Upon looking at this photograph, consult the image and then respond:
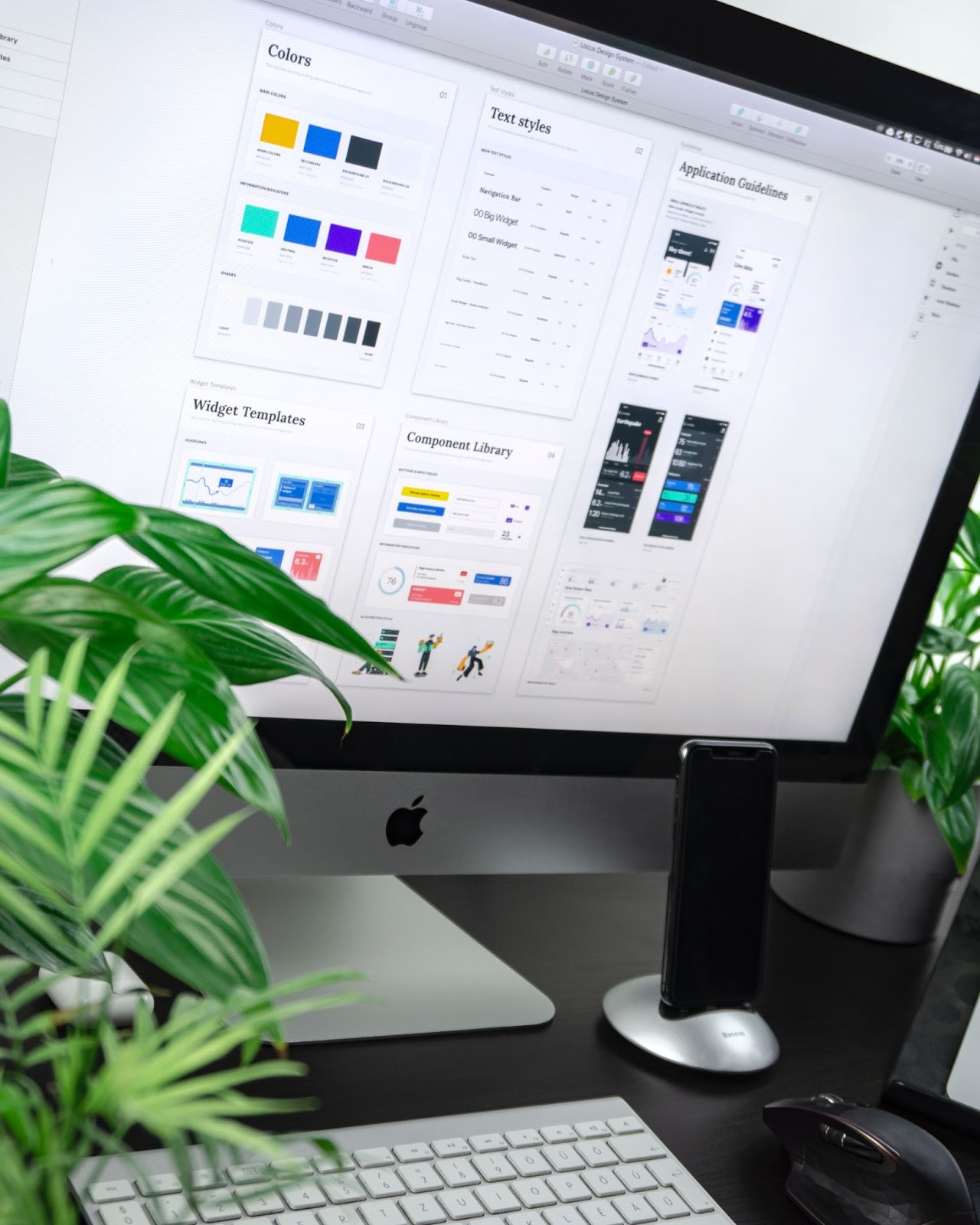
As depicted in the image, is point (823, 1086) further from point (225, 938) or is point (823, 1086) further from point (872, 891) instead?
point (225, 938)

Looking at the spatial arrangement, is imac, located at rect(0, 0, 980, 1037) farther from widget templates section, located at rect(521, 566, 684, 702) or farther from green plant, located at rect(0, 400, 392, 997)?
green plant, located at rect(0, 400, 392, 997)

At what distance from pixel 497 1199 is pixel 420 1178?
0.03m

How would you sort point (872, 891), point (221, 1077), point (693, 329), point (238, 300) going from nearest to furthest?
point (221, 1077)
point (238, 300)
point (693, 329)
point (872, 891)

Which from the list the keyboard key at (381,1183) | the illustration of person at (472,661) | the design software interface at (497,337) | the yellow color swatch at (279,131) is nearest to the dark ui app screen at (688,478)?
the design software interface at (497,337)

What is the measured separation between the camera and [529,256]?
1.91ft

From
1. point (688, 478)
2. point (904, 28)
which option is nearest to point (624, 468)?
point (688, 478)

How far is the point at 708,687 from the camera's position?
2.39 feet

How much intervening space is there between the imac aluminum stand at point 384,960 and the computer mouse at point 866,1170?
162mm

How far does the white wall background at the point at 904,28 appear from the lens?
3.41ft

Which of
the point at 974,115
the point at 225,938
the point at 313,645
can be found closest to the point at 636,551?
the point at 313,645

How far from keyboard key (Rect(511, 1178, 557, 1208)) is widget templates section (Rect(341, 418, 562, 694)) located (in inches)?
9.8

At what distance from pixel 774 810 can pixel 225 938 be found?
1.69 ft

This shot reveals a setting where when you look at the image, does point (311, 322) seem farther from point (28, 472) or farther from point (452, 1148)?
point (452, 1148)

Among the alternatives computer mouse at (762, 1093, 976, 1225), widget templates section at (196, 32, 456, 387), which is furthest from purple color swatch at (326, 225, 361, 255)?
computer mouse at (762, 1093, 976, 1225)
